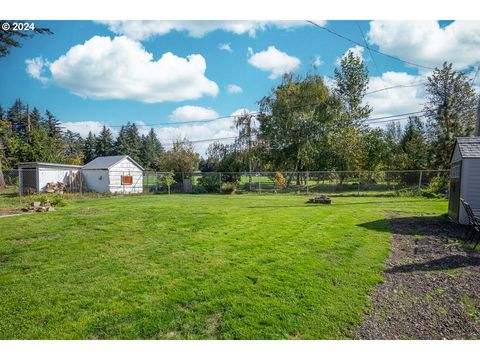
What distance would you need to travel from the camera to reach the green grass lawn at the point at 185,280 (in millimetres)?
2902

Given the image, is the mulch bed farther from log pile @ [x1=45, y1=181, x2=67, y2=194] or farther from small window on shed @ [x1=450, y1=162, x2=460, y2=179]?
log pile @ [x1=45, y1=181, x2=67, y2=194]

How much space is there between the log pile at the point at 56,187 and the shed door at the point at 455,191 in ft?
67.7

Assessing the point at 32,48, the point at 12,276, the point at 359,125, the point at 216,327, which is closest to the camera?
the point at 216,327

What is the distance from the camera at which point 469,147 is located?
8.75 metres

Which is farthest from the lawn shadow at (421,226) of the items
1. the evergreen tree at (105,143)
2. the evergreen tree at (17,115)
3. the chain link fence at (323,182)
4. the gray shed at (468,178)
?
the evergreen tree at (17,115)

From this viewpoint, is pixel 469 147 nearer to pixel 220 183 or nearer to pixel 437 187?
pixel 437 187

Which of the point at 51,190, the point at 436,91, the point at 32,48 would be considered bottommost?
the point at 51,190

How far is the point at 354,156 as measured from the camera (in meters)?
23.0

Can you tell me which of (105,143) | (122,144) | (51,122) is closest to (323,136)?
(122,144)

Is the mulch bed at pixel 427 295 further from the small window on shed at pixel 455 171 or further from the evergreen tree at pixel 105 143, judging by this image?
the evergreen tree at pixel 105 143

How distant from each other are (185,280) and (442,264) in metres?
4.19

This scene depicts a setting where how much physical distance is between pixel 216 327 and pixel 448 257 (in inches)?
183
